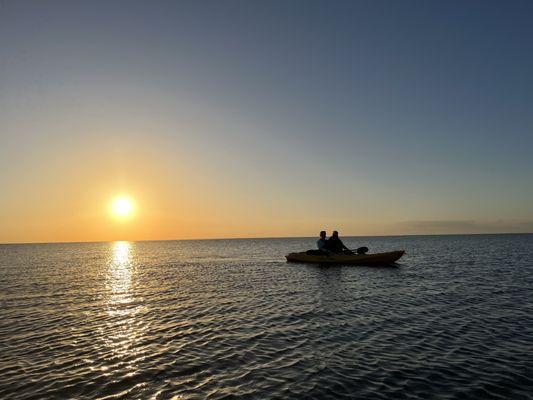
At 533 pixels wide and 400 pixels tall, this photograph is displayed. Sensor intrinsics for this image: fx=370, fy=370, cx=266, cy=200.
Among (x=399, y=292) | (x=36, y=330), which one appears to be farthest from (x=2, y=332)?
(x=399, y=292)

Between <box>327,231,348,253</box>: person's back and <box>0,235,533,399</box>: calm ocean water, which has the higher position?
<box>327,231,348,253</box>: person's back

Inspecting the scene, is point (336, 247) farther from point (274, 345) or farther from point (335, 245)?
point (274, 345)

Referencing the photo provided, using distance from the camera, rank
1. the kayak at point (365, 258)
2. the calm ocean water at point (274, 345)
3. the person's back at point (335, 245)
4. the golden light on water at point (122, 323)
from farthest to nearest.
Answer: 1. the person's back at point (335, 245)
2. the kayak at point (365, 258)
3. the golden light on water at point (122, 323)
4. the calm ocean water at point (274, 345)

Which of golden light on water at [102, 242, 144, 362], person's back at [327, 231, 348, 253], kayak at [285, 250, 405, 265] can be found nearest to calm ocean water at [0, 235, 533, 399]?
golden light on water at [102, 242, 144, 362]

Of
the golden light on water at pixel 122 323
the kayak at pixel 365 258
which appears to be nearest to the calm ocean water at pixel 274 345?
the golden light on water at pixel 122 323

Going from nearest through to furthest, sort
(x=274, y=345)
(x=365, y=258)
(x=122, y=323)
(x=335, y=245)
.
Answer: (x=274, y=345)
(x=122, y=323)
(x=365, y=258)
(x=335, y=245)

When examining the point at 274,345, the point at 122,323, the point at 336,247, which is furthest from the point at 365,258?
A: the point at 274,345

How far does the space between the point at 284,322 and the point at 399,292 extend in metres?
12.0

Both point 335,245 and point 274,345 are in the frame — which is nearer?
point 274,345

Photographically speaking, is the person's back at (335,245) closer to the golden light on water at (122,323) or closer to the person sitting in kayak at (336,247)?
the person sitting in kayak at (336,247)

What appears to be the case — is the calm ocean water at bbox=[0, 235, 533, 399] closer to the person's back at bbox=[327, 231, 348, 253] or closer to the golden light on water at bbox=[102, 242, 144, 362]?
the golden light on water at bbox=[102, 242, 144, 362]

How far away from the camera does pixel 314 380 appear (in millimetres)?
10633

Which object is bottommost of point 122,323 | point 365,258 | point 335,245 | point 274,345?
point 274,345

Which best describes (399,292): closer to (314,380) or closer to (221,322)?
(221,322)
